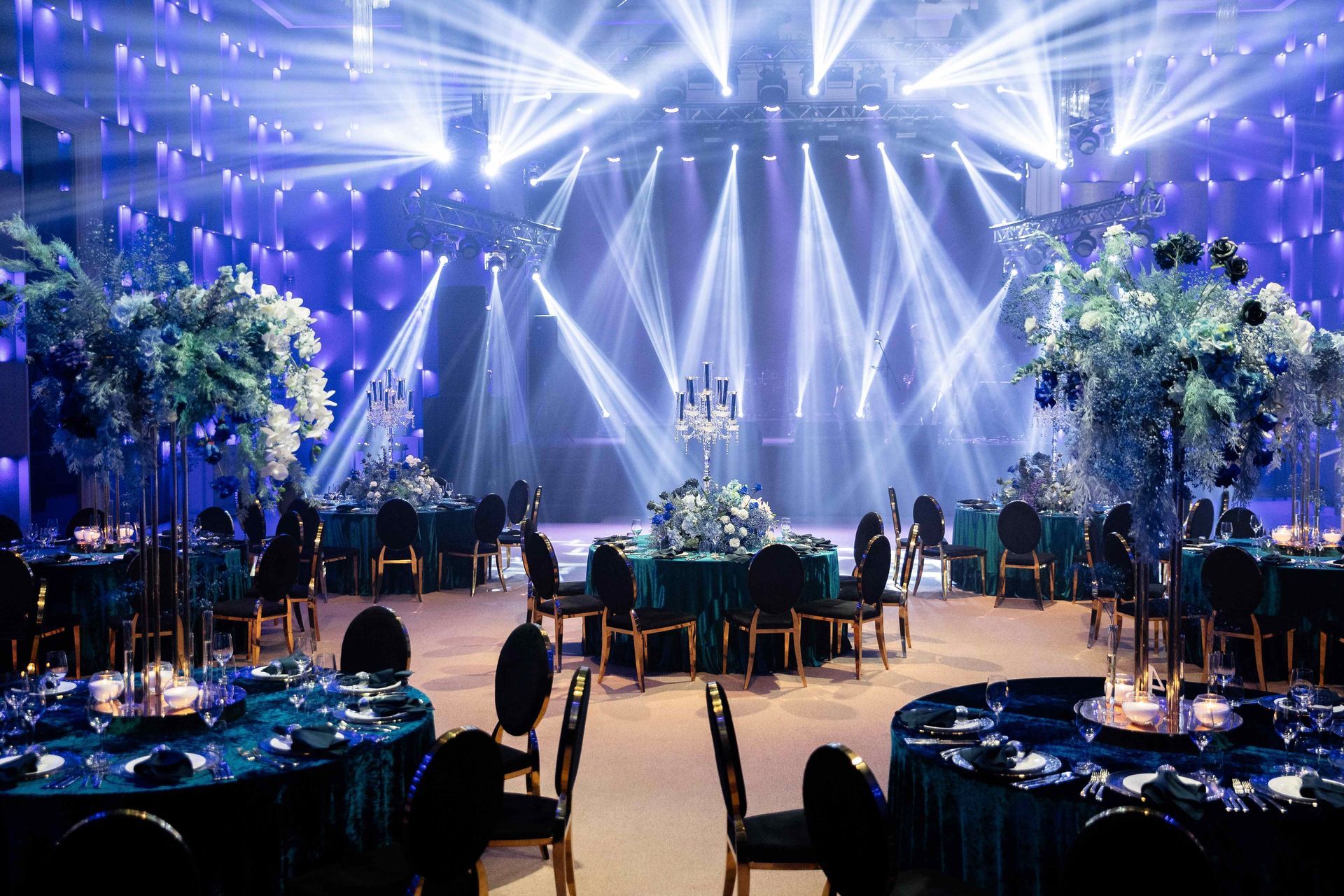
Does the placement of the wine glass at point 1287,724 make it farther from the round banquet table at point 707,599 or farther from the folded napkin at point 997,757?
the round banquet table at point 707,599

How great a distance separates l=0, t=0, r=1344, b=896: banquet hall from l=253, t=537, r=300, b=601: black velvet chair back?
2 cm

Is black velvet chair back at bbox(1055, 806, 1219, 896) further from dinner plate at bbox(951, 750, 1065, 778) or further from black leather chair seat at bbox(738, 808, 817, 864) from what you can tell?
black leather chair seat at bbox(738, 808, 817, 864)

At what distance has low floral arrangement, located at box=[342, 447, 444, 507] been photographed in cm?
984

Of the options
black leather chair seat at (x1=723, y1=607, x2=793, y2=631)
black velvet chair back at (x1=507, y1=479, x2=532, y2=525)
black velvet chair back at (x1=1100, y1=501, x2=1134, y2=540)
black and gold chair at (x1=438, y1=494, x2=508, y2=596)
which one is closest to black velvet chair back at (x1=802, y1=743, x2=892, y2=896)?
black leather chair seat at (x1=723, y1=607, x2=793, y2=631)

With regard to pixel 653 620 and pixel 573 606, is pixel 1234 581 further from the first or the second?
pixel 573 606

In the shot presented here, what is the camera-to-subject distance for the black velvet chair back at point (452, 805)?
2518mm

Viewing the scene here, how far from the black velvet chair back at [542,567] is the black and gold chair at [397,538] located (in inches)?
96.0

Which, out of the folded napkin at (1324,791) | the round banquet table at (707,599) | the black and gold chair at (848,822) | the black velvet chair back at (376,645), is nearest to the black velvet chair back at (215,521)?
the round banquet table at (707,599)

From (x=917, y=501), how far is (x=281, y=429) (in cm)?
698

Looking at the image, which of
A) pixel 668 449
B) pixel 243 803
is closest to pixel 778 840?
pixel 243 803

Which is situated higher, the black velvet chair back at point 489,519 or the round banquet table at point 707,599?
the black velvet chair back at point 489,519

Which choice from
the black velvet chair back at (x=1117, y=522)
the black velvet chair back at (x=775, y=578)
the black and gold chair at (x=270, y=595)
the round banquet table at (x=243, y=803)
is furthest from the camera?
the black velvet chair back at (x=1117, y=522)

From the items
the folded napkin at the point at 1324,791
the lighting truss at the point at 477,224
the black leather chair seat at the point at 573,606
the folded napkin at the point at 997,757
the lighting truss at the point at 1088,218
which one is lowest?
the black leather chair seat at the point at 573,606

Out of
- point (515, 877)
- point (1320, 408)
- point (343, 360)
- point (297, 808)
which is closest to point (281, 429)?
point (297, 808)
